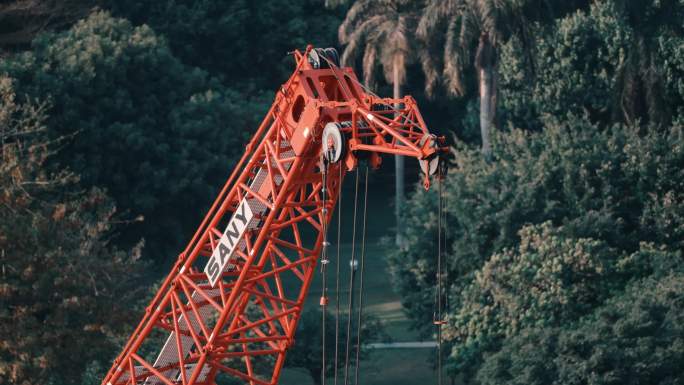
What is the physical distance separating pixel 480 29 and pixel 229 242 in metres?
37.7

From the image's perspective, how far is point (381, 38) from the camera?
242 feet

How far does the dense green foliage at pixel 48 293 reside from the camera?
167 feet

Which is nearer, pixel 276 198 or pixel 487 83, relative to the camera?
pixel 276 198

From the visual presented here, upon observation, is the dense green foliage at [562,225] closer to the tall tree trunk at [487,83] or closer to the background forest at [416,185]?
the background forest at [416,185]

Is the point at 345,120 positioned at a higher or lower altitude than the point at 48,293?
higher

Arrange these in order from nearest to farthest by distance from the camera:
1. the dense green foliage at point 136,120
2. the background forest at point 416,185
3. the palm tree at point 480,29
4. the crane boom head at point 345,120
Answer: the crane boom head at point 345,120 → the background forest at point 416,185 → the palm tree at point 480,29 → the dense green foliage at point 136,120

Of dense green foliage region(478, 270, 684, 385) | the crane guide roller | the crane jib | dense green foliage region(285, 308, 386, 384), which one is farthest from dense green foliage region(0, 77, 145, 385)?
the crane jib

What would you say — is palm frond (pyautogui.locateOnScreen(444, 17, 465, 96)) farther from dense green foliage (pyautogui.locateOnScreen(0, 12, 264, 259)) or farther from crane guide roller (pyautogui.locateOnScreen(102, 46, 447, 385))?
crane guide roller (pyautogui.locateOnScreen(102, 46, 447, 385))

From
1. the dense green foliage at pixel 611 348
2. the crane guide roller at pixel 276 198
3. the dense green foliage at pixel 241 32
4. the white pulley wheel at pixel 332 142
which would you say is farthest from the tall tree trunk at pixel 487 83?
the white pulley wheel at pixel 332 142

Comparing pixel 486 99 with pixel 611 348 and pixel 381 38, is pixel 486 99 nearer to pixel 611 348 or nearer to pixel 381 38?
pixel 381 38

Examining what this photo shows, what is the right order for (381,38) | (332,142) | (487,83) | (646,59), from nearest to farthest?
(332,142), (646,59), (381,38), (487,83)

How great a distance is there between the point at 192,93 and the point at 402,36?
10906 millimetres

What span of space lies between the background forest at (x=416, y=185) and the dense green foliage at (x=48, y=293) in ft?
0.25

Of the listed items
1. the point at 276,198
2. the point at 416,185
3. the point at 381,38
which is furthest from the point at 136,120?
the point at 276,198
